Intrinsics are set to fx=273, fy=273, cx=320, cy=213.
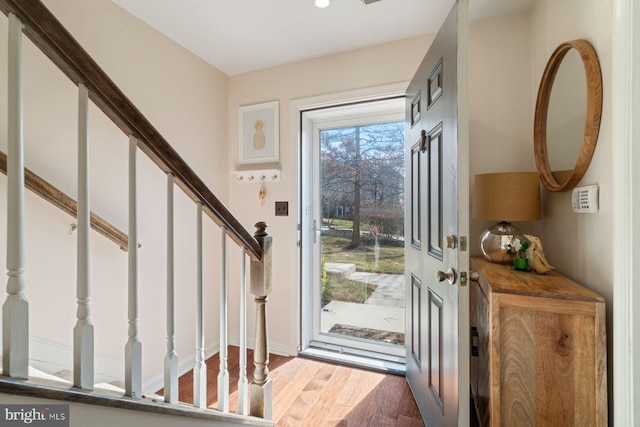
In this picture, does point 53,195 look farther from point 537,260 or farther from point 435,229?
point 537,260

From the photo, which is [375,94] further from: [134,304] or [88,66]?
[134,304]

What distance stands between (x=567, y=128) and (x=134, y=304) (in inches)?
75.8

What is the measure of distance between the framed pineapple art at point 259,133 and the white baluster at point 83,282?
70.7 inches

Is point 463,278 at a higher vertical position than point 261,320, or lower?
higher

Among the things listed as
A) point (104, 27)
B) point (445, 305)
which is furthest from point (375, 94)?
point (104, 27)

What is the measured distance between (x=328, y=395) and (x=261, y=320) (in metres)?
0.94

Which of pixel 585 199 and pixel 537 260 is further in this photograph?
pixel 537 260

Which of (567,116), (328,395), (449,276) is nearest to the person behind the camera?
(449,276)

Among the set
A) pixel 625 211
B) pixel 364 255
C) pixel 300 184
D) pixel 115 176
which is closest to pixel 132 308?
pixel 115 176

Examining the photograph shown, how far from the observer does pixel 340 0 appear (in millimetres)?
1680

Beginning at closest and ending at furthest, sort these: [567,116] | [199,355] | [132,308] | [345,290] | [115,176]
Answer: [132,308] < [199,355] < [567,116] < [115,176] < [345,290]

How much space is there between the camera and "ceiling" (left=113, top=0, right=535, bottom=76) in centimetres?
171

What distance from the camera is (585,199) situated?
112 cm

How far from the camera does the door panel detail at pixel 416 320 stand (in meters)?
1.67
